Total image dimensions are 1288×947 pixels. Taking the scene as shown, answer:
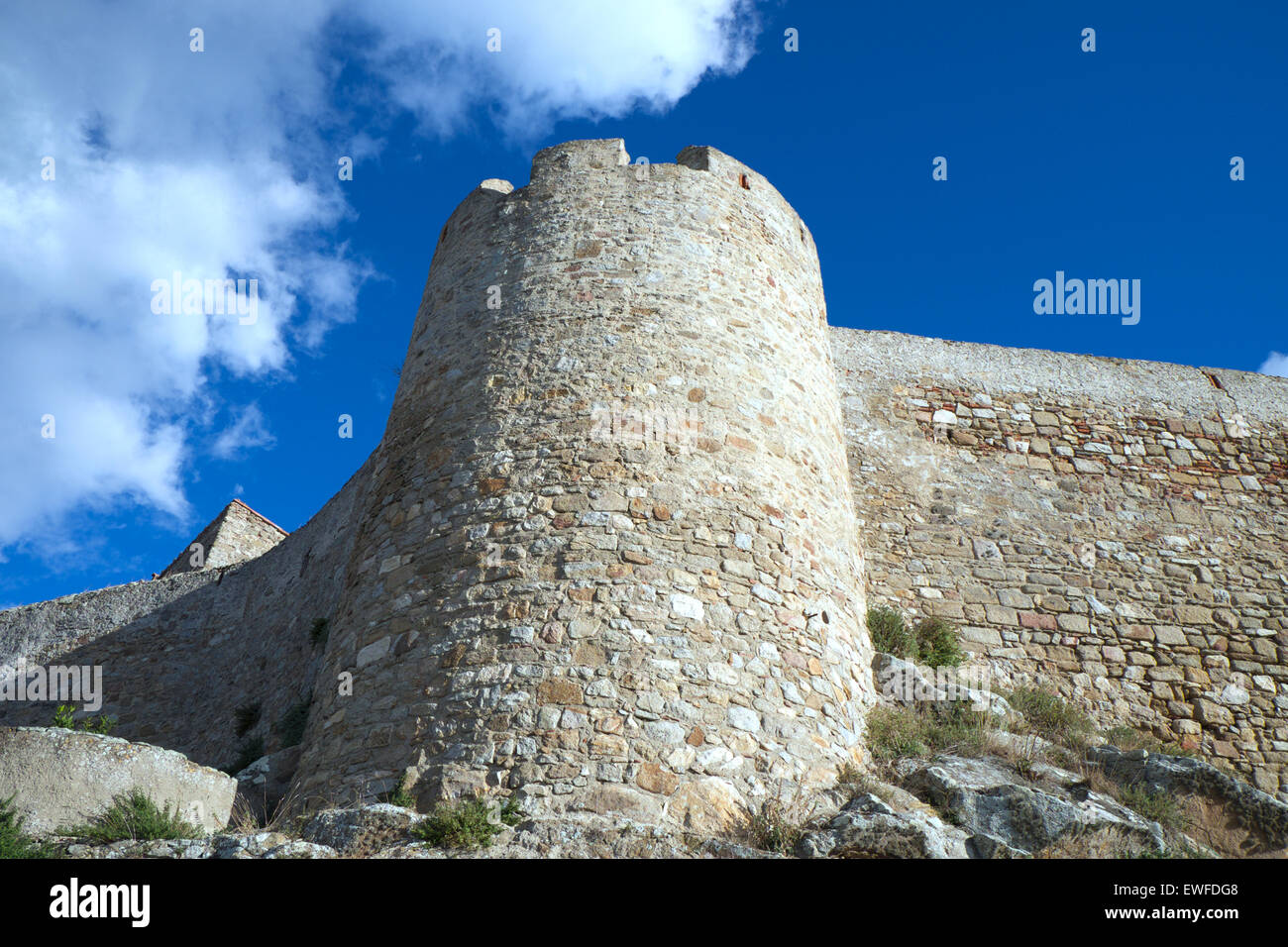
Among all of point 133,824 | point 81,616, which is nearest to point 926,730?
point 133,824

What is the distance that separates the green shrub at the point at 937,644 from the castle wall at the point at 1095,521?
0.29 meters

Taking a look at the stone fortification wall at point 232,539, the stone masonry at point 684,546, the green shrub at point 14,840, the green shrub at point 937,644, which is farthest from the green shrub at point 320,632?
the stone fortification wall at point 232,539

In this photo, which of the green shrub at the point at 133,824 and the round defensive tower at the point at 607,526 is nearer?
the green shrub at the point at 133,824

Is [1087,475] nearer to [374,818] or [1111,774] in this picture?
[1111,774]

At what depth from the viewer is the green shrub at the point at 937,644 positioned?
8.25 meters

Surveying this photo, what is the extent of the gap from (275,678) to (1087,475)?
8534 mm

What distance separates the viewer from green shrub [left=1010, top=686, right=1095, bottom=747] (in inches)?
289

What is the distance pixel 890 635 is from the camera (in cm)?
817

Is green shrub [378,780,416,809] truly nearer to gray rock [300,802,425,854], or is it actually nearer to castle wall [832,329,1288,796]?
gray rock [300,802,425,854]

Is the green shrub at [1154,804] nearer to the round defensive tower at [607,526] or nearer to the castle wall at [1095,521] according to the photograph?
the round defensive tower at [607,526]

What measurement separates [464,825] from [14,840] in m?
1.96

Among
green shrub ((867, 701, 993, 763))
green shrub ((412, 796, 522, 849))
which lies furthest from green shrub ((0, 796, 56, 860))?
green shrub ((867, 701, 993, 763))

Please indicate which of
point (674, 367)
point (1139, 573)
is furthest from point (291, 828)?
point (1139, 573)
